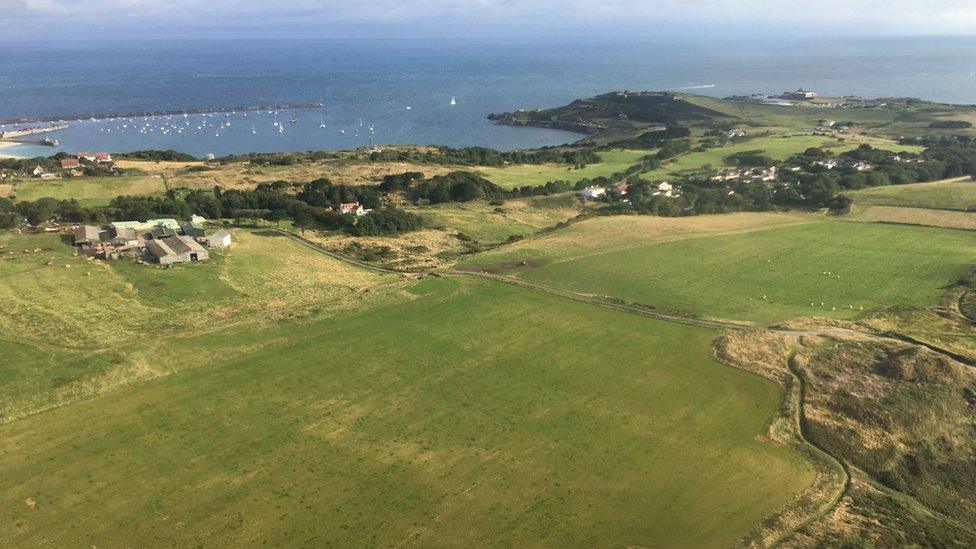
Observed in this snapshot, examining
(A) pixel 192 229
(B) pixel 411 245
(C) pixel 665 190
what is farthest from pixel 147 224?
(C) pixel 665 190

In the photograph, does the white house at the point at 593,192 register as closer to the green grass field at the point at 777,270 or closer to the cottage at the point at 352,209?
the green grass field at the point at 777,270

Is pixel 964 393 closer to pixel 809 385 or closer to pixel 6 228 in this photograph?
pixel 809 385

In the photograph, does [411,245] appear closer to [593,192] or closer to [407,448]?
[593,192]

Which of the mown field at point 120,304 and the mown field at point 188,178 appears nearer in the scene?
the mown field at point 120,304

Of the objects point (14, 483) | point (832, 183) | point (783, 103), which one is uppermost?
point (783, 103)

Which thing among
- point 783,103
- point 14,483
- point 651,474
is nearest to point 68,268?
point 14,483

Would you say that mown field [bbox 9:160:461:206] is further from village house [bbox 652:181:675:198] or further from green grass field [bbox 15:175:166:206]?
village house [bbox 652:181:675:198]

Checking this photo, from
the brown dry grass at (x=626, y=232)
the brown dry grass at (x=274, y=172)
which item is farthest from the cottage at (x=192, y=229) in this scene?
the brown dry grass at (x=274, y=172)
